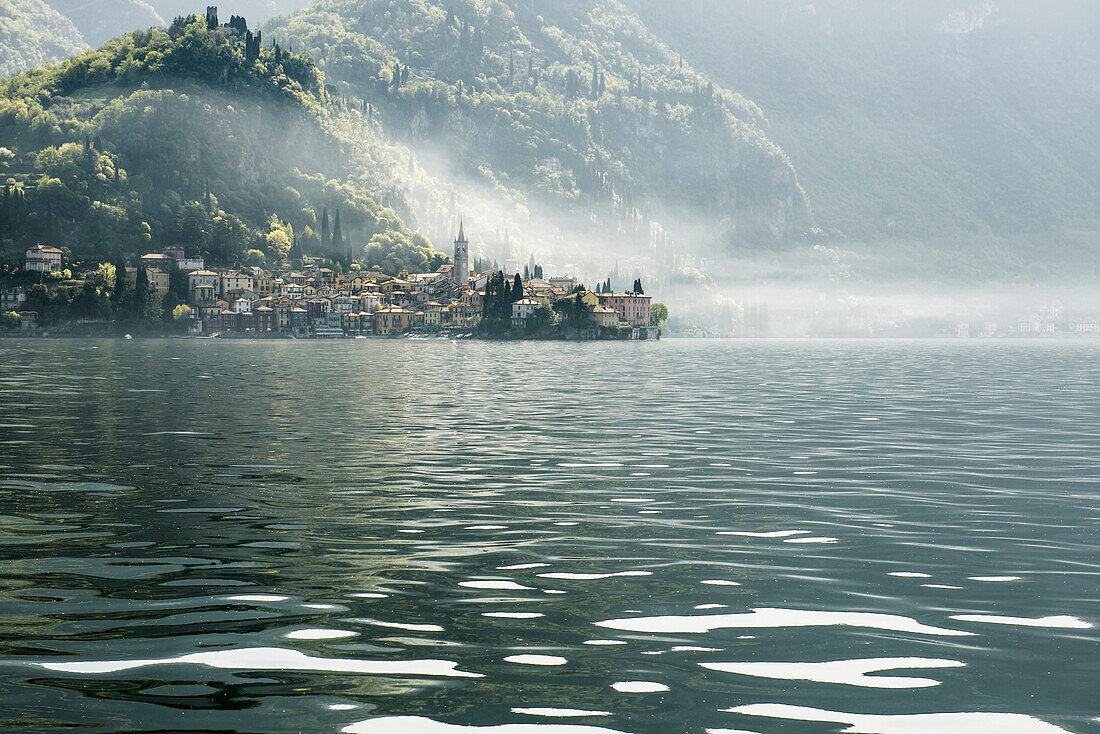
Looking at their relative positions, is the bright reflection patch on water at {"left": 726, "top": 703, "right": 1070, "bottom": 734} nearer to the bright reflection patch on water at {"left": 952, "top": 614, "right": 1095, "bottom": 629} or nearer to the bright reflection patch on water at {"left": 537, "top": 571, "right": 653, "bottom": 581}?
the bright reflection patch on water at {"left": 952, "top": 614, "right": 1095, "bottom": 629}

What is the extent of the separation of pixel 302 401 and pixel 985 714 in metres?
45.5

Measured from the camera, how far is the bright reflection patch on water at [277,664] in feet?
36.2

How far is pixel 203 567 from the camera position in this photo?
15938mm

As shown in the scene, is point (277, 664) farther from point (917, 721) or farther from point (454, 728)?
point (917, 721)

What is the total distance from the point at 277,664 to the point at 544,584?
4.86 m

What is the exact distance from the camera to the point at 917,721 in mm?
9812

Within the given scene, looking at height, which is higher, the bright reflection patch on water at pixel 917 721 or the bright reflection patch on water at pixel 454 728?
the bright reflection patch on water at pixel 454 728

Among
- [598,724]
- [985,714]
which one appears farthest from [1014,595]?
[598,724]

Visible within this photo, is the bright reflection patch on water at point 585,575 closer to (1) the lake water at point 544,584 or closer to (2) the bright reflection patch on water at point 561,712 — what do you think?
(1) the lake water at point 544,584

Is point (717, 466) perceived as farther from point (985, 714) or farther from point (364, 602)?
point (985, 714)

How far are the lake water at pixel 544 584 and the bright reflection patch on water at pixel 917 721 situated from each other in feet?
0.12

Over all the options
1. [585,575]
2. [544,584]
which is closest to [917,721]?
[544,584]

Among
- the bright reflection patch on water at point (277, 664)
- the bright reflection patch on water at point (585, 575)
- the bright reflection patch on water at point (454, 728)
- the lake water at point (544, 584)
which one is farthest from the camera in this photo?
the bright reflection patch on water at point (585, 575)

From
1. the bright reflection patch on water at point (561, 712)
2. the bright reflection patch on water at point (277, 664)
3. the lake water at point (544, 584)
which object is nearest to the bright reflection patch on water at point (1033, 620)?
the lake water at point (544, 584)
